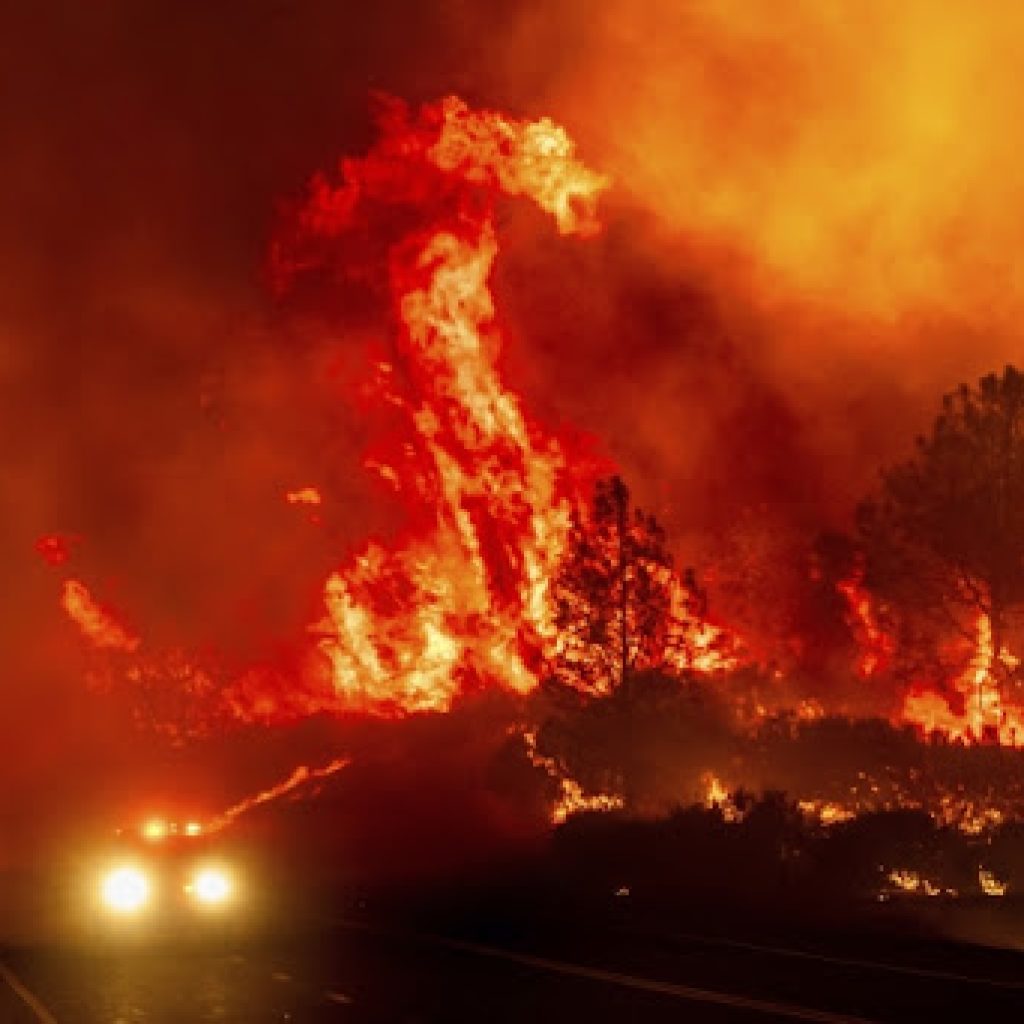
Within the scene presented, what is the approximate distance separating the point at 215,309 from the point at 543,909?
44.8 meters

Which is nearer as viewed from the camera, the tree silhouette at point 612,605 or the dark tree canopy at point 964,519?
the dark tree canopy at point 964,519

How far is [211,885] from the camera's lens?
25.0 m

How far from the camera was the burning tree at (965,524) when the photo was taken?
35.3 metres

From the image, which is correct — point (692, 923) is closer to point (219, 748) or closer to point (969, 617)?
point (969, 617)

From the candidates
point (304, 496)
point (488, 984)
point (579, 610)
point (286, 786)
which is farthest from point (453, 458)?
point (488, 984)

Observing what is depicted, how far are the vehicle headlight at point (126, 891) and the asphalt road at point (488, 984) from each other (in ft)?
8.70

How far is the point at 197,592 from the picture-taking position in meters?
64.7

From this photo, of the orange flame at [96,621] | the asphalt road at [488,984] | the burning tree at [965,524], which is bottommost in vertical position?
the asphalt road at [488,984]

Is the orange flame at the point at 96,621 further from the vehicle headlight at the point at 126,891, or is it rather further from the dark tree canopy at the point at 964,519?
the vehicle headlight at the point at 126,891

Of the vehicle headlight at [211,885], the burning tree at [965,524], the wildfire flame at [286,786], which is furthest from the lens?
the wildfire flame at [286,786]

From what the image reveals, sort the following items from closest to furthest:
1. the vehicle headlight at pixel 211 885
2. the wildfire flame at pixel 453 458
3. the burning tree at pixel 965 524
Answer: the vehicle headlight at pixel 211 885 → the burning tree at pixel 965 524 → the wildfire flame at pixel 453 458

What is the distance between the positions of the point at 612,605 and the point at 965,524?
7191 mm

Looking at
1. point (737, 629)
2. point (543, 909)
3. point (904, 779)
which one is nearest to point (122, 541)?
point (737, 629)

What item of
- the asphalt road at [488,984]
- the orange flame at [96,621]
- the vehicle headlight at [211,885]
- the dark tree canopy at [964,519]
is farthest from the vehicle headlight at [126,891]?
the orange flame at [96,621]
